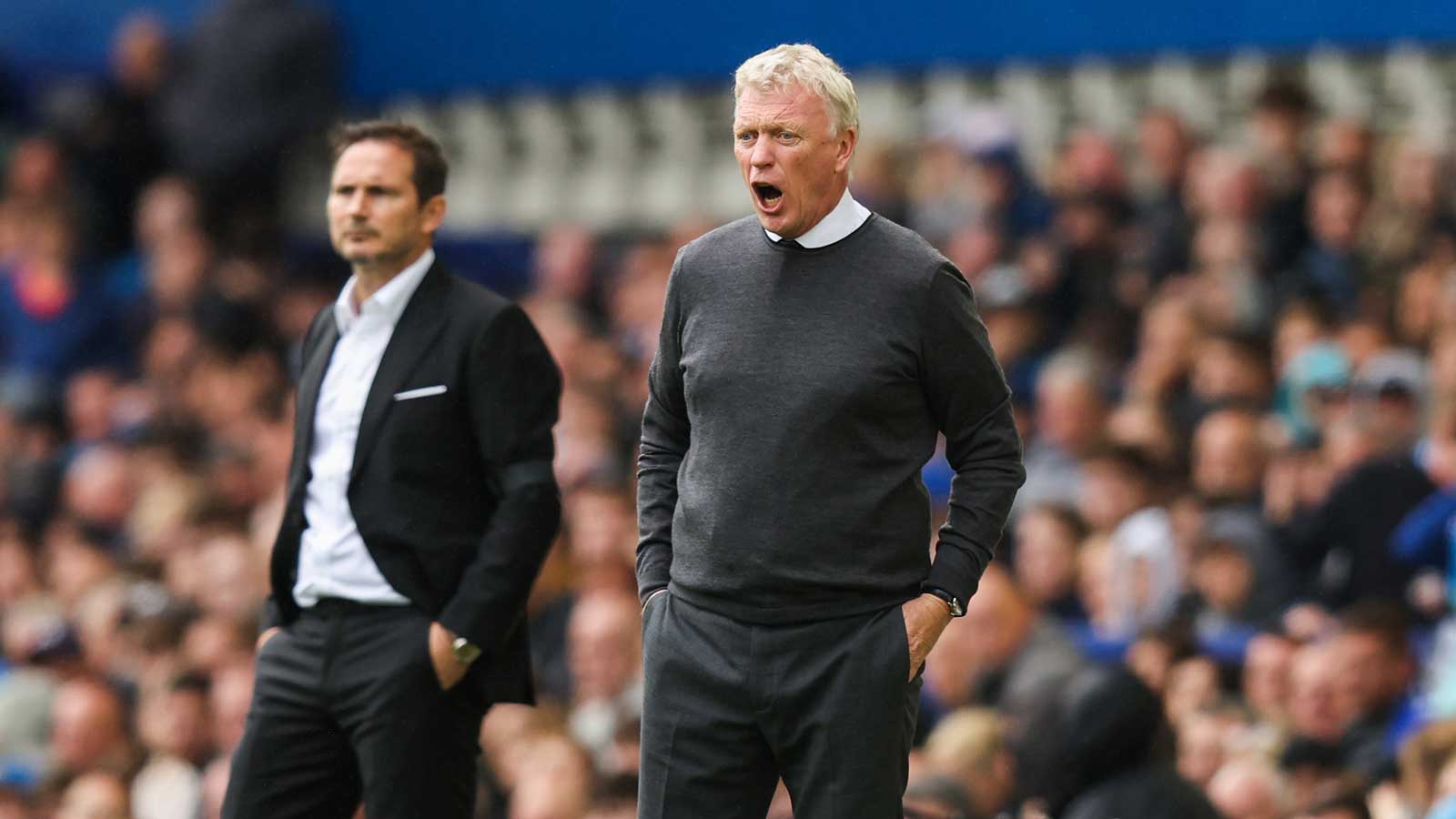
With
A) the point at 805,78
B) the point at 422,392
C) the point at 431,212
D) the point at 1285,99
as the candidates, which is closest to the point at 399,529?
the point at 422,392

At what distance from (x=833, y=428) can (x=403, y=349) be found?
132cm

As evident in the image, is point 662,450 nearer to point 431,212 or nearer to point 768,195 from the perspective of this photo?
point 768,195

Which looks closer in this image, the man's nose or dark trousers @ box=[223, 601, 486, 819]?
the man's nose

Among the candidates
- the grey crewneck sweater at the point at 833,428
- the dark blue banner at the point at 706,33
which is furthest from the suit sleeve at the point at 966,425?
the dark blue banner at the point at 706,33

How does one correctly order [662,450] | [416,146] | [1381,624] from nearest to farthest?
[662,450]
[416,146]
[1381,624]

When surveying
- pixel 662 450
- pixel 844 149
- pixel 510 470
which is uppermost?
pixel 844 149

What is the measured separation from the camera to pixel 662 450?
14.7 feet

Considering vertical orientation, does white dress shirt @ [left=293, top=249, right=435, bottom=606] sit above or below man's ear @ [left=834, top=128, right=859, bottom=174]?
below

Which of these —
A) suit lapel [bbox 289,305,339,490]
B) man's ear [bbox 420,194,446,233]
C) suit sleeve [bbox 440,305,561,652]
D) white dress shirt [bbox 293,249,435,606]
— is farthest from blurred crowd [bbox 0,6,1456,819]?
man's ear [bbox 420,194,446,233]

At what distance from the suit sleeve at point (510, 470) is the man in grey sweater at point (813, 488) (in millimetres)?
723

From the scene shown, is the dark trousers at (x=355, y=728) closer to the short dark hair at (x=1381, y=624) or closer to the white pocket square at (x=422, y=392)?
the white pocket square at (x=422, y=392)

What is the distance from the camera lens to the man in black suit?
4977mm

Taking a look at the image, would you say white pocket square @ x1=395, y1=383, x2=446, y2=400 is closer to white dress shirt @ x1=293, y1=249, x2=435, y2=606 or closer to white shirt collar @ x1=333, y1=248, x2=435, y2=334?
white dress shirt @ x1=293, y1=249, x2=435, y2=606

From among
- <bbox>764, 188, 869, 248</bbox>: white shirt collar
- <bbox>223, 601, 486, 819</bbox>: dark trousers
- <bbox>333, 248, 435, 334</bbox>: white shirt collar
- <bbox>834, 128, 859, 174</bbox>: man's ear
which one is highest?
<bbox>834, 128, 859, 174</bbox>: man's ear
